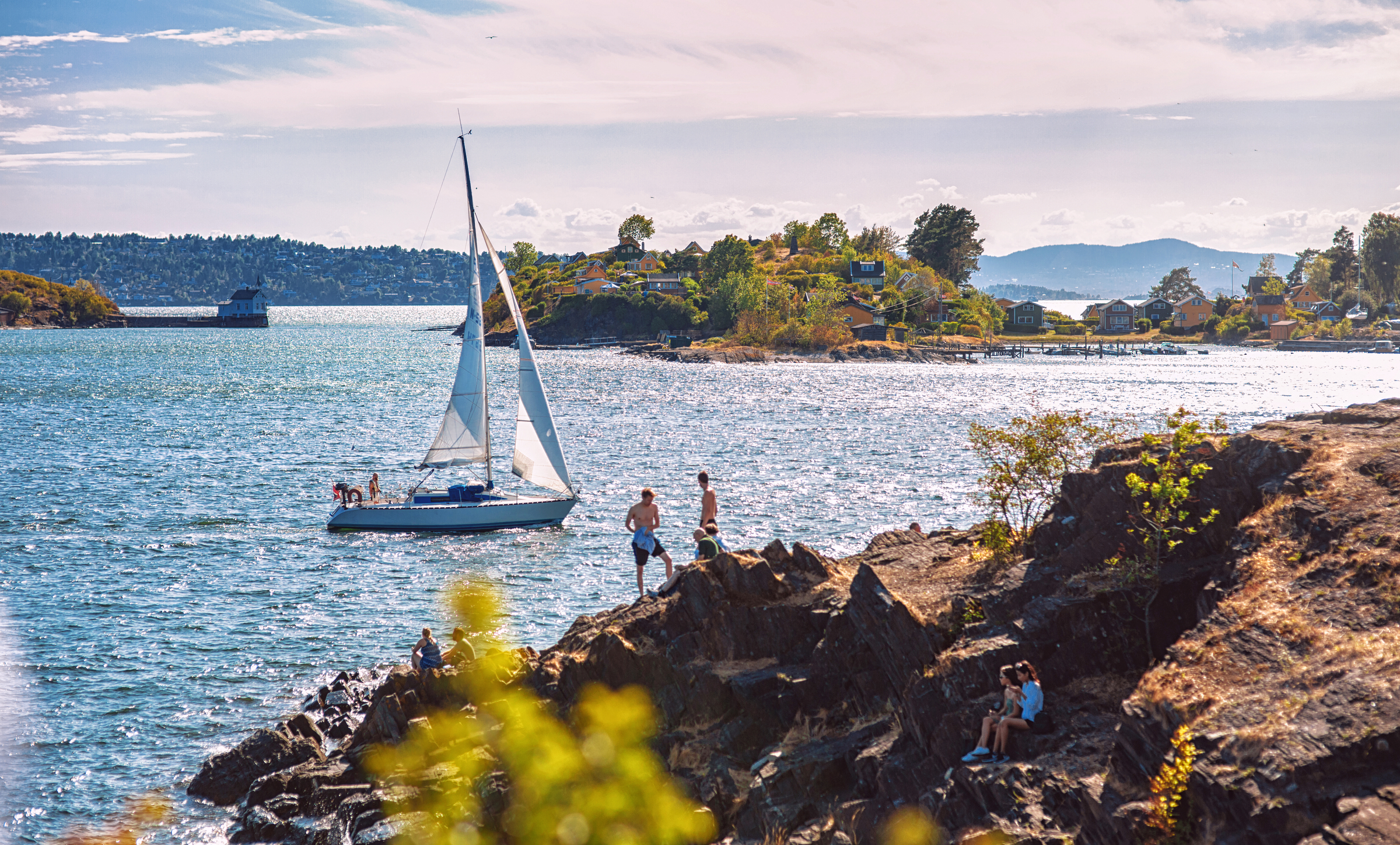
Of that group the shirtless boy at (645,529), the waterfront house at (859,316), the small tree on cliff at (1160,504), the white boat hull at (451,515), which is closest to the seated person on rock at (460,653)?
the shirtless boy at (645,529)

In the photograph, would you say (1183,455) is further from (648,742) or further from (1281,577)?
(648,742)

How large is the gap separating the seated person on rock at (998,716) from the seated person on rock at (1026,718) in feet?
0.19

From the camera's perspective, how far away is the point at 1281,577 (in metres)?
13.0

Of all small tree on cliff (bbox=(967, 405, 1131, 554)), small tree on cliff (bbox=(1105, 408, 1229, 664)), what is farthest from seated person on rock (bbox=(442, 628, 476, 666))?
small tree on cliff (bbox=(1105, 408, 1229, 664))

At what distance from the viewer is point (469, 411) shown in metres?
44.0

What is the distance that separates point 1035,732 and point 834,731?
3.75 m

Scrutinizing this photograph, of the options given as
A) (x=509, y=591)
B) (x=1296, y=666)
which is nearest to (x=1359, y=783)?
(x=1296, y=666)

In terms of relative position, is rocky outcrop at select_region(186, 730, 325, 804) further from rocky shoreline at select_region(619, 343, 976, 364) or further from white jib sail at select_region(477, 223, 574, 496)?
rocky shoreline at select_region(619, 343, 976, 364)

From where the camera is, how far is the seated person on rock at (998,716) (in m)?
12.9

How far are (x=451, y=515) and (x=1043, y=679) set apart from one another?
32839mm

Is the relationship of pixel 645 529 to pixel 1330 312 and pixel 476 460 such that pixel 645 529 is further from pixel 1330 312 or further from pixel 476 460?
pixel 1330 312

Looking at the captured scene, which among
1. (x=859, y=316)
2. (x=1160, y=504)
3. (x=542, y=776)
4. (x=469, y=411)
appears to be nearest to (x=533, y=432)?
(x=469, y=411)

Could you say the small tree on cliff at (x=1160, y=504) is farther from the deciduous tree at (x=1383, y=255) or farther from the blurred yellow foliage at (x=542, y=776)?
the deciduous tree at (x=1383, y=255)

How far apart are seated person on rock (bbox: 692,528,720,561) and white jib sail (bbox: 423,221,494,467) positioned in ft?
80.7
